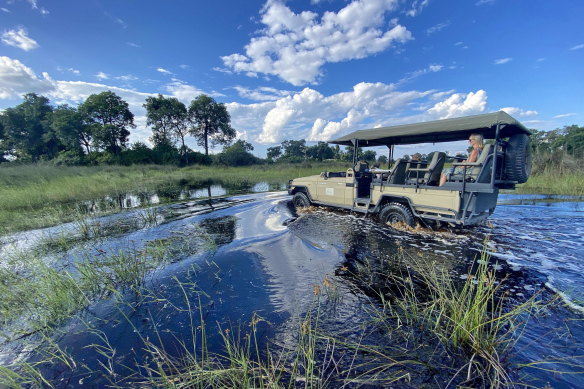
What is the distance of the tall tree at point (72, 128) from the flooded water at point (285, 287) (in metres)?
33.2

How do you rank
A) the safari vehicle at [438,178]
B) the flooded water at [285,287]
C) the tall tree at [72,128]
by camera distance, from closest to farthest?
the flooded water at [285,287] < the safari vehicle at [438,178] < the tall tree at [72,128]

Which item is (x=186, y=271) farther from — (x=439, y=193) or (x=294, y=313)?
(x=439, y=193)

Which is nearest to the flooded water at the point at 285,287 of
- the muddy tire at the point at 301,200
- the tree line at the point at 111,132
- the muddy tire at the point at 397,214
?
the muddy tire at the point at 397,214

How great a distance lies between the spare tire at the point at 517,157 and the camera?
5109 mm

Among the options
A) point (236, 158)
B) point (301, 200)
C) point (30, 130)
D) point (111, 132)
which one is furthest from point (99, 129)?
point (301, 200)

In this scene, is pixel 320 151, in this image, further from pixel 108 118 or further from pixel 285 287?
pixel 285 287

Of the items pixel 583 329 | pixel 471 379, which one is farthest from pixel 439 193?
pixel 471 379

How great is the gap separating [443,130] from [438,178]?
124 centimetres

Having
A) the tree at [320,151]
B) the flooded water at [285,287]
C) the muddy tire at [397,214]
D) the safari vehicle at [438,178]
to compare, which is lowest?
the flooded water at [285,287]

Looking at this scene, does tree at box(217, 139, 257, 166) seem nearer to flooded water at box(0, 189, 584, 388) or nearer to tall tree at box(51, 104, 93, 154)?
tall tree at box(51, 104, 93, 154)

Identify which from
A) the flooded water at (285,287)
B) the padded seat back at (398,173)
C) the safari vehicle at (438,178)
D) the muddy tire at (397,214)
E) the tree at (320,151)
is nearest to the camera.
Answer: the flooded water at (285,287)

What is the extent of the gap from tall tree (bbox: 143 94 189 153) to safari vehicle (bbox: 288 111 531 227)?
33.5 metres

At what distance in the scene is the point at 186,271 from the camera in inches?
157

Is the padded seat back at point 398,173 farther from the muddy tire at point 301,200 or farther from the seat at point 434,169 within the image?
the muddy tire at point 301,200
